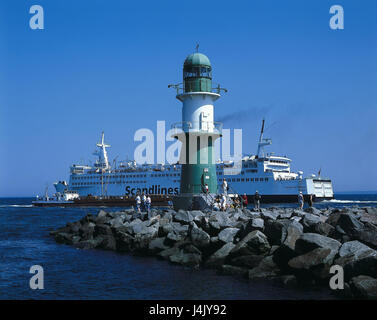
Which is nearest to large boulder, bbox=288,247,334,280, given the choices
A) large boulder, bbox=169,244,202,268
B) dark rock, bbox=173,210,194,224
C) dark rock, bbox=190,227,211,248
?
large boulder, bbox=169,244,202,268

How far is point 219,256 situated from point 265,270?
187cm

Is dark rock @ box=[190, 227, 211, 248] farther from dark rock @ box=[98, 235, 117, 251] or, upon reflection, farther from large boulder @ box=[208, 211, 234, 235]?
dark rock @ box=[98, 235, 117, 251]

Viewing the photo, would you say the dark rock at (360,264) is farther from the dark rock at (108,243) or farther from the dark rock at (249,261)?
the dark rock at (108,243)

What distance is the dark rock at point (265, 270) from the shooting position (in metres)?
11.2

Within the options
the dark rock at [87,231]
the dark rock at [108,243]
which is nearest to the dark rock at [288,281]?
the dark rock at [108,243]

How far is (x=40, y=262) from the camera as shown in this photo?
15.2 meters

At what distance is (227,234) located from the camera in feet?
44.5

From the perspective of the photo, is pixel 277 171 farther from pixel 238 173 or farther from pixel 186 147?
pixel 186 147

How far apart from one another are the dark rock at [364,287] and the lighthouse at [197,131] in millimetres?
11694

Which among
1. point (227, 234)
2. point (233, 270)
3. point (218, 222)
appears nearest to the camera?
point (233, 270)

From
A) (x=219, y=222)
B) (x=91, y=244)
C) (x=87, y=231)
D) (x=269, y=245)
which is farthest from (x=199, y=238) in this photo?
(x=87, y=231)

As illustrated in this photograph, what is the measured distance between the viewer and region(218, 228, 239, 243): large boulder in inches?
528

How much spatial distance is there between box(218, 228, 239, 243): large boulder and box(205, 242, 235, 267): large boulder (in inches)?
14.5

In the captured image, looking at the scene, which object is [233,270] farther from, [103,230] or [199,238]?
[103,230]
